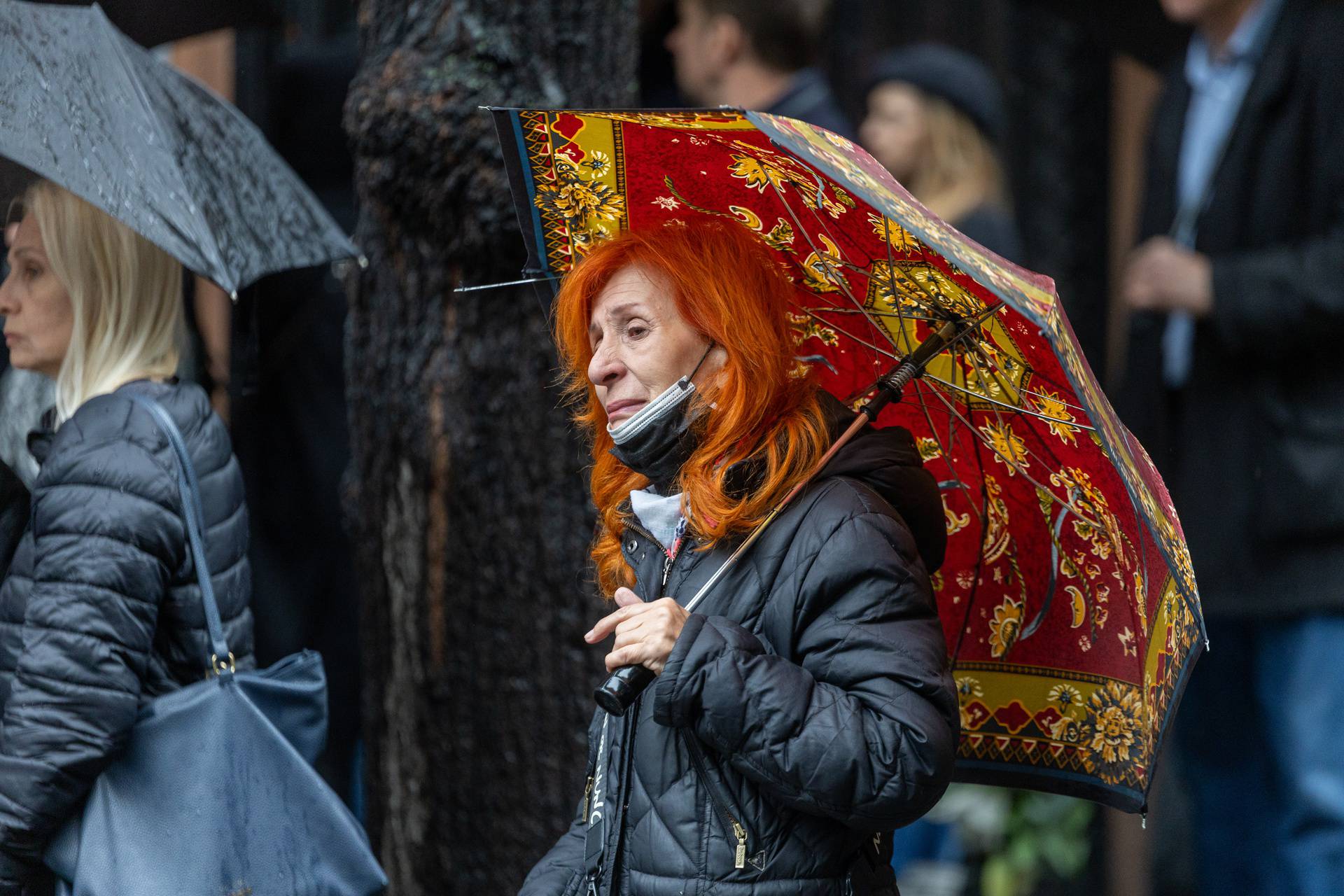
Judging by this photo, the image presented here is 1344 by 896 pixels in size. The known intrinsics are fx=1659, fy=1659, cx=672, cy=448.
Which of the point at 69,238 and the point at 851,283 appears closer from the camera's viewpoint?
the point at 851,283

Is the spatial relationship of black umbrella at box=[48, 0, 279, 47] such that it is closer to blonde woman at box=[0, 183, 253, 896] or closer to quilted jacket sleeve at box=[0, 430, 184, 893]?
blonde woman at box=[0, 183, 253, 896]

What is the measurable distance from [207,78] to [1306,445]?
12.0 feet

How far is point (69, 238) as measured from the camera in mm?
3092

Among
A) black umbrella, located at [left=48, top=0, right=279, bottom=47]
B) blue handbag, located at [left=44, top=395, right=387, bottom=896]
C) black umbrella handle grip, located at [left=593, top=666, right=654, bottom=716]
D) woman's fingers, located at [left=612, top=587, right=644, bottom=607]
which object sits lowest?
blue handbag, located at [left=44, top=395, right=387, bottom=896]

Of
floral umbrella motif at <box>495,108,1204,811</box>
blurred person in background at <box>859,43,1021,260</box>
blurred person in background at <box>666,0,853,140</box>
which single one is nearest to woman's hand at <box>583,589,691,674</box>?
floral umbrella motif at <box>495,108,1204,811</box>

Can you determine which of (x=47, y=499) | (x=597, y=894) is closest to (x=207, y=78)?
(x=47, y=499)

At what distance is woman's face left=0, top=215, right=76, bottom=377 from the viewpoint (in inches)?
122

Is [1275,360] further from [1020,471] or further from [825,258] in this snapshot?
[825,258]

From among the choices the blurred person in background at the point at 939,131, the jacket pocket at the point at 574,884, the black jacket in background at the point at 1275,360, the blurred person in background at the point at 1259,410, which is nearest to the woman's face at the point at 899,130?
the blurred person in background at the point at 939,131

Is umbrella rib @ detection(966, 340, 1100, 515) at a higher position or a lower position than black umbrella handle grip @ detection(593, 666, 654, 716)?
higher

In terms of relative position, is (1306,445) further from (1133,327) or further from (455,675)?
(455,675)

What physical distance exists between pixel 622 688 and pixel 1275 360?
226 centimetres

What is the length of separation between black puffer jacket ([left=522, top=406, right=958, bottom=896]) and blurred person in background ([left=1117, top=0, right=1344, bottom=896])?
5.33 ft

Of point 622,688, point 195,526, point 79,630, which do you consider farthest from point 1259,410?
point 79,630
